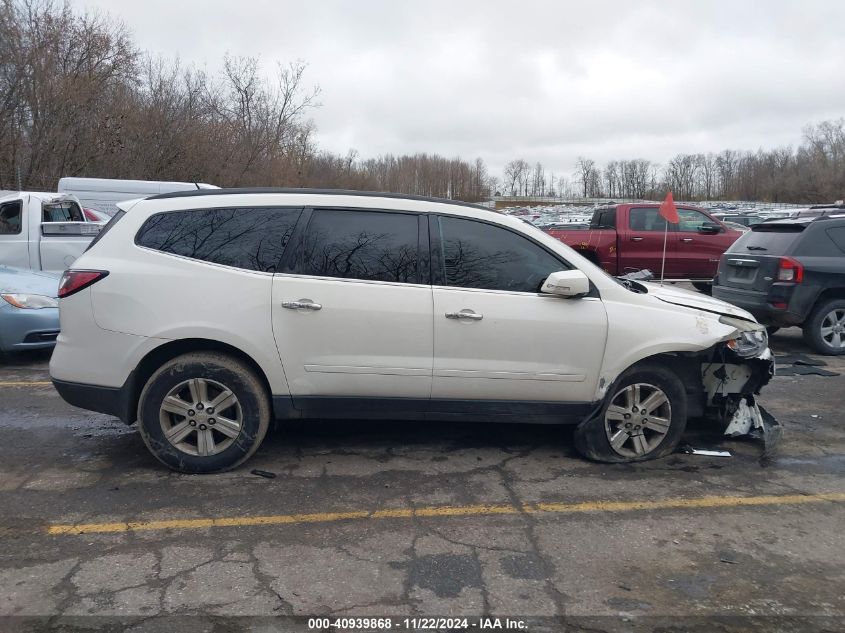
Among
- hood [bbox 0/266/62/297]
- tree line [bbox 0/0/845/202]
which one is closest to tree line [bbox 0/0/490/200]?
tree line [bbox 0/0/845/202]

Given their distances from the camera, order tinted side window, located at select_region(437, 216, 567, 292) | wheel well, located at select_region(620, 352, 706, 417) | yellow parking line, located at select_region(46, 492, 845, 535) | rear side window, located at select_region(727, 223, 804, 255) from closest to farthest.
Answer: yellow parking line, located at select_region(46, 492, 845, 535), tinted side window, located at select_region(437, 216, 567, 292), wheel well, located at select_region(620, 352, 706, 417), rear side window, located at select_region(727, 223, 804, 255)

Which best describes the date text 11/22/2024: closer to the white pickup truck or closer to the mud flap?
the mud flap

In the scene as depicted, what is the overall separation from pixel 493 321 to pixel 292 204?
1.58m

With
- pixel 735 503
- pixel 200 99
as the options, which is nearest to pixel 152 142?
pixel 200 99

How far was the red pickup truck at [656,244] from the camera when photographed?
47.6 feet

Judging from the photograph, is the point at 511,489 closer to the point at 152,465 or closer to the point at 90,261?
the point at 152,465

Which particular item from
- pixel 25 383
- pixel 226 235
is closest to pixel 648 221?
pixel 226 235

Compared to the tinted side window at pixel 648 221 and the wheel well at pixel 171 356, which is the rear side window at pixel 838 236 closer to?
the tinted side window at pixel 648 221

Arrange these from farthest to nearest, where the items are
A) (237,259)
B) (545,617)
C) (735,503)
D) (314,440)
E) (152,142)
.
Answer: (152,142)
(314,440)
(237,259)
(735,503)
(545,617)

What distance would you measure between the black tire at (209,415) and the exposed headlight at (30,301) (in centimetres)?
424

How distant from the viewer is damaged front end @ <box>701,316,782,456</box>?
5.06 meters

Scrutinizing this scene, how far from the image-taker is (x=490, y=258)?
4.84 m

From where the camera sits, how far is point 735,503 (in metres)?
4.40

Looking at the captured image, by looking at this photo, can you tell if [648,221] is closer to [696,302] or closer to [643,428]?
[696,302]
